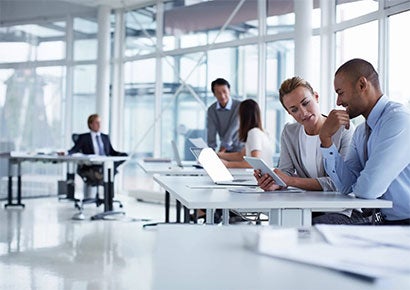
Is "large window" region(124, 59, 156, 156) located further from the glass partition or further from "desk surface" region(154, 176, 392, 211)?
"desk surface" region(154, 176, 392, 211)

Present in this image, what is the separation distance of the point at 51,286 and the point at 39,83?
6.34 metres

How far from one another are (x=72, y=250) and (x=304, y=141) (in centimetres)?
283

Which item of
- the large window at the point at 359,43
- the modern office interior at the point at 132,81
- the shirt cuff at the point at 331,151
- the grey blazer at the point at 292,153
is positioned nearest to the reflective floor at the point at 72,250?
the modern office interior at the point at 132,81

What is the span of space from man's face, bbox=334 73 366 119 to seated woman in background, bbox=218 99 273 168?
1923 mm

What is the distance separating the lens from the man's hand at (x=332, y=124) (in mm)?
2090

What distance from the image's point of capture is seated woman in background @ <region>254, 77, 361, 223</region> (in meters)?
2.36

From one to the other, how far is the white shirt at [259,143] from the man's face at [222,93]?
1.18 m

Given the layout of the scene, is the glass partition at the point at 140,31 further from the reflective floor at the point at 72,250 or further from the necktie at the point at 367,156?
the necktie at the point at 367,156

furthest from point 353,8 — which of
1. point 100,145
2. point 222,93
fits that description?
point 100,145

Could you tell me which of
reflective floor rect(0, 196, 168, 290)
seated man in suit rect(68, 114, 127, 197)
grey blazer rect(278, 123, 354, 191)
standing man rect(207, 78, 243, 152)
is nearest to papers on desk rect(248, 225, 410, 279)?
grey blazer rect(278, 123, 354, 191)

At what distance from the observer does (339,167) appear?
2.17m

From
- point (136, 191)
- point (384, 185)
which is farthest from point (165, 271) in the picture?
point (136, 191)

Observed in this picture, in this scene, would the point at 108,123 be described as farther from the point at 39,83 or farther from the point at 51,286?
the point at 51,286

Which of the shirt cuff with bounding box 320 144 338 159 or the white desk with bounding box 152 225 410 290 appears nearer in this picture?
the white desk with bounding box 152 225 410 290
